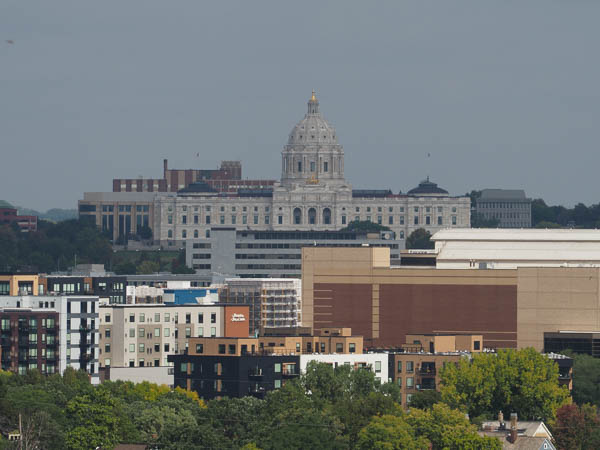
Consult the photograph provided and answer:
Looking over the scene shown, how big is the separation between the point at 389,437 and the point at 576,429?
1715cm

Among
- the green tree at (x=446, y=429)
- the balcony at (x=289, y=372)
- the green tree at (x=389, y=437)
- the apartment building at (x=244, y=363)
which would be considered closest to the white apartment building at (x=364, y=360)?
the apartment building at (x=244, y=363)

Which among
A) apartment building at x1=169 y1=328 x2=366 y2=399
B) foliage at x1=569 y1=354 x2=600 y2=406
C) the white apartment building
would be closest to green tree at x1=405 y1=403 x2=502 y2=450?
apartment building at x1=169 y1=328 x2=366 y2=399

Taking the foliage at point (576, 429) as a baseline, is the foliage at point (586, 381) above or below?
above

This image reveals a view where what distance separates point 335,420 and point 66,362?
58267mm

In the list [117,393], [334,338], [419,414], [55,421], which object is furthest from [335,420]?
[334,338]

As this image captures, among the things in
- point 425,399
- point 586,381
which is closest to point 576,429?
point 425,399

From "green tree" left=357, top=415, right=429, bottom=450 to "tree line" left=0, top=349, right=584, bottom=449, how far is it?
2.2 inches

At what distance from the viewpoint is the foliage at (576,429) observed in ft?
481

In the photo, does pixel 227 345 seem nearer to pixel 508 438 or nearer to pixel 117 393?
pixel 117 393

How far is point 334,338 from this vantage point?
19375 centimetres

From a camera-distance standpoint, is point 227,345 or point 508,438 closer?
point 508,438

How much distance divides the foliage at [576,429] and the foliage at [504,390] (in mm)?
5866

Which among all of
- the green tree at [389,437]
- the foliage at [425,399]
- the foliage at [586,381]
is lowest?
the green tree at [389,437]

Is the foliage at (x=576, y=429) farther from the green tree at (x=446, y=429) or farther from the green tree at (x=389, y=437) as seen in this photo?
the green tree at (x=389, y=437)
